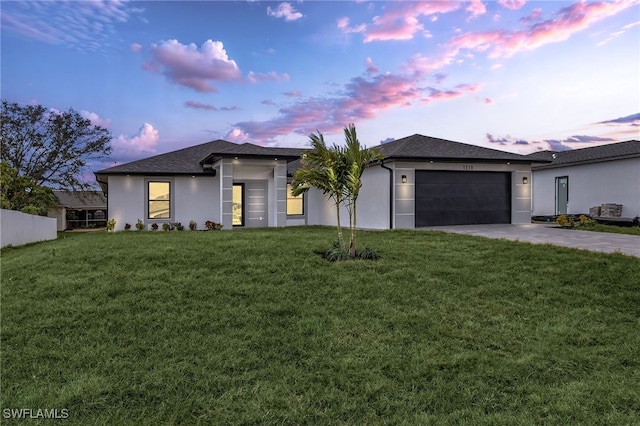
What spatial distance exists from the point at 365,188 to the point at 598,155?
39.1 feet

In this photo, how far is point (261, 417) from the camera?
9.39ft

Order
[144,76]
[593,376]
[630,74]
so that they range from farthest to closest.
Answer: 1. [144,76]
2. [630,74]
3. [593,376]

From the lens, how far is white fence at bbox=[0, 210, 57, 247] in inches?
514

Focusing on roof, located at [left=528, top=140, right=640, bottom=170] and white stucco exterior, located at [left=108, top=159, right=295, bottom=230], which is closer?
white stucco exterior, located at [left=108, top=159, right=295, bottom=230]

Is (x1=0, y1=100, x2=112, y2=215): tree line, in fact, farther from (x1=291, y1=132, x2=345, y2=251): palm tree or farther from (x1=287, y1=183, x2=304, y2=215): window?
(x1=291, y1=132, x2=345, y2=251): palm tree

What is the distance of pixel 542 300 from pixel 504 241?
13.6 ft

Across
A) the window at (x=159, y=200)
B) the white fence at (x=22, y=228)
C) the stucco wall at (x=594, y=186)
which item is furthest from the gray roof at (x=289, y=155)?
the stucco wall at (x=594, y=186)

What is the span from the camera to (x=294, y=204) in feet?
61.8

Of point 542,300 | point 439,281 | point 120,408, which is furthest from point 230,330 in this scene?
point 542,300

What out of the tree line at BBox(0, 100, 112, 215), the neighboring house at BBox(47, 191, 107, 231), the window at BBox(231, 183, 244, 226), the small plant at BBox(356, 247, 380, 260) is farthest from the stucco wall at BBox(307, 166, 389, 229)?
the neighboring house at BBox(47, 191, 107, 231)

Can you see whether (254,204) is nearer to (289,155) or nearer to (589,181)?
(289,155)

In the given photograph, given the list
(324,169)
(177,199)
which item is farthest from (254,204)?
(324,169)

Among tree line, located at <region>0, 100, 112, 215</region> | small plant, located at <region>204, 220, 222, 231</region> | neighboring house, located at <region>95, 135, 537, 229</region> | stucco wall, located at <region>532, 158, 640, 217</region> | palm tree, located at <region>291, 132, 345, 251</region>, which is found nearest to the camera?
palm tree, located at <region>291, 132, 345, 251</region>

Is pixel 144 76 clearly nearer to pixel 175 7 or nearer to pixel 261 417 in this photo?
pixel 175 7
